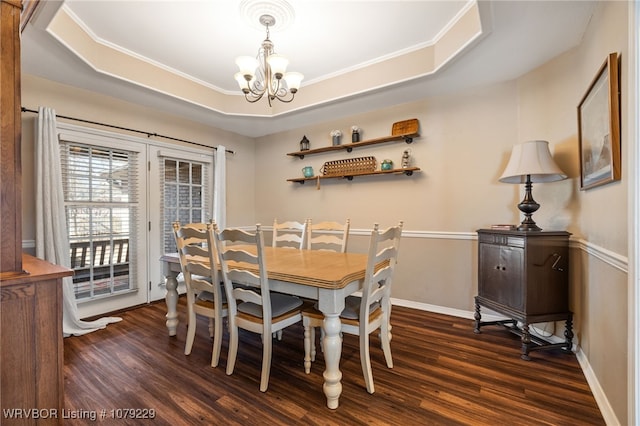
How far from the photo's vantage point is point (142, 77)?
9.64ft

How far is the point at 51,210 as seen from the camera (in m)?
2.62

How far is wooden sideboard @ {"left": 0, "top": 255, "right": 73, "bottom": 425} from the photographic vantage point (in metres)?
1.04

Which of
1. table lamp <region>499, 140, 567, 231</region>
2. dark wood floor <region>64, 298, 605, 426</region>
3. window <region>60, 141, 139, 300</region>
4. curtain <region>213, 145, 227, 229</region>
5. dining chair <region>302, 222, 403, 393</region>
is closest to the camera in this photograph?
dark wood floor <region>64, 298, 605, 426</region>

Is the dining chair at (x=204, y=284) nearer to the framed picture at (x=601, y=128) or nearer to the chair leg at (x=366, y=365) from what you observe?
the chair leg at (x=366, y=365)

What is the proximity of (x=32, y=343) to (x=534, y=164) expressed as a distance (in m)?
3.08

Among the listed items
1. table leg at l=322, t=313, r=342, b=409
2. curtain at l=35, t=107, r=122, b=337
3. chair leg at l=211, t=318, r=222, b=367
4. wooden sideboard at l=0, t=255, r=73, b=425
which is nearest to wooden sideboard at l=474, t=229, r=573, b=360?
table leg at l=322, t=313, r=342, b=409

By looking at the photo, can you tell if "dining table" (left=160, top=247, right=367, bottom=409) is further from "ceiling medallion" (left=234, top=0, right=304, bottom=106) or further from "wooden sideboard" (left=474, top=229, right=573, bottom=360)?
"ceiling medallion" (left=234, top=0, right=304, bottom=106)

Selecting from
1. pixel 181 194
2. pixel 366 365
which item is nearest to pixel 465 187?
pixel 366 365

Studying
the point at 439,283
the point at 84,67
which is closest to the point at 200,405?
the point at 439,283

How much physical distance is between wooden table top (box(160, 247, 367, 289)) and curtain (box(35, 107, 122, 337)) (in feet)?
3.34

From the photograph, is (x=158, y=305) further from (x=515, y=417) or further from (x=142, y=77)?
(x=515, y=417)

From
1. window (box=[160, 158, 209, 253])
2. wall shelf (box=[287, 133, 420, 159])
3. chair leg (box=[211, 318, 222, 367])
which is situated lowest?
chair leg (box=[211, 318, 222, 367])

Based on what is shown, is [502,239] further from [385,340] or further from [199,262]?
[199,262]

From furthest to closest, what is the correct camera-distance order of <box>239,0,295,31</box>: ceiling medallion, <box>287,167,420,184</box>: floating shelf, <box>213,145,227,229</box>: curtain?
1. <box>213,145,227,229</box>: curtain
2. <box>287,167,420,184</box>: floating shelf
3. <box>239,0,295,31</box>: ceiling medallion
